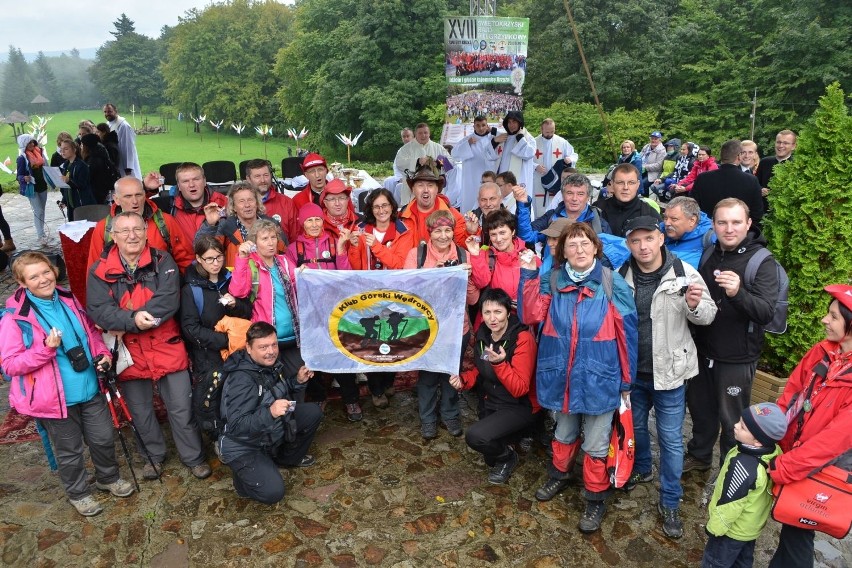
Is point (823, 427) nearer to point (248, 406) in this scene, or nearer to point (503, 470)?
point (503, 470)

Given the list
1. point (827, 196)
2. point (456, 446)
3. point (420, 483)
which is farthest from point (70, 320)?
point (827, 196)

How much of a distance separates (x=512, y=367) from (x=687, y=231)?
1.70 m

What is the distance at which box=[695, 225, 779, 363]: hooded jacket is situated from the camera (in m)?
3.89

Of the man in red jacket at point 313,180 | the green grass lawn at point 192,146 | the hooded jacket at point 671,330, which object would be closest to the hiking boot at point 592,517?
the hooded jacket at point 671,330

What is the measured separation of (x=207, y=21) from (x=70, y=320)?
56.5 metres

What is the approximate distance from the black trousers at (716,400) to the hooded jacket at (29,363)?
4734 mm

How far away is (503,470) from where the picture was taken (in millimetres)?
4742

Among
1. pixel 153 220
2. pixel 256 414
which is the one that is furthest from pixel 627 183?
pixel 153 220

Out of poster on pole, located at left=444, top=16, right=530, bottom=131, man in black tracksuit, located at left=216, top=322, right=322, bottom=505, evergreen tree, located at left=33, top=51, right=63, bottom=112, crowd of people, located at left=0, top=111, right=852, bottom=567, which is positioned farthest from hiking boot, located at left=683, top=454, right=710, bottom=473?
evergreen tree, located at left=33, top=51, right=63, bottom=112

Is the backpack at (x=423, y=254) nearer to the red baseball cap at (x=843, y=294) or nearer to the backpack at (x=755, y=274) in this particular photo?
the backpack at (x=755, y=274)

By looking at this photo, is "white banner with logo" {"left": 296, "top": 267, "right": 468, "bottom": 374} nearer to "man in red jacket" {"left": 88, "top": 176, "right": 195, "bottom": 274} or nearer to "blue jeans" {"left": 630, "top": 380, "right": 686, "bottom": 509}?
"man in red jacket" {"left": 88, "top": 176, "right": 195, "bottom": 274}

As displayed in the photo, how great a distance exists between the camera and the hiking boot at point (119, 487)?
179 inches

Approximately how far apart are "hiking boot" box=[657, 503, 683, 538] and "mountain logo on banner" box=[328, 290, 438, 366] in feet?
7.33

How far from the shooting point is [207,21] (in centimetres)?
5219
